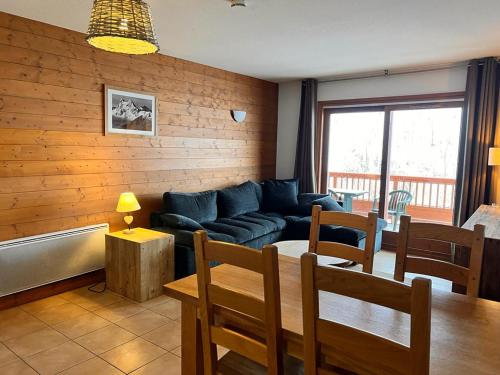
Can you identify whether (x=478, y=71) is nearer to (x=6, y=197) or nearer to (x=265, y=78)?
(x=265, y=78)

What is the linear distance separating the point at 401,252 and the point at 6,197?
3.03 metres

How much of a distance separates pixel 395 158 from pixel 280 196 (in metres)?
1.72

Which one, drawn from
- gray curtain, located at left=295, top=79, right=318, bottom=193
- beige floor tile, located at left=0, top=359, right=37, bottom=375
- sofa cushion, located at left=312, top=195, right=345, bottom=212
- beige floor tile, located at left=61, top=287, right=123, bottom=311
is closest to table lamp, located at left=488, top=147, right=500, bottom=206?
sofa cushion, located at left=312, top=195, right=345, bottom=212

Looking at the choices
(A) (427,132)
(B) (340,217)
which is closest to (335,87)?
(A) (427,132)

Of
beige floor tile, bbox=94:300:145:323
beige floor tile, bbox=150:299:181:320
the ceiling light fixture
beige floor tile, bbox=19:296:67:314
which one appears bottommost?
beige floor tile, bbox=19:296:67:314

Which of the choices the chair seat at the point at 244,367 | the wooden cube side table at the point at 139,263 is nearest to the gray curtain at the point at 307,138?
the wooden cube side table at the point at 139,263

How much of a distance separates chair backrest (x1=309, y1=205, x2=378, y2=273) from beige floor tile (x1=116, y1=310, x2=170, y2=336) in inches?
58.7

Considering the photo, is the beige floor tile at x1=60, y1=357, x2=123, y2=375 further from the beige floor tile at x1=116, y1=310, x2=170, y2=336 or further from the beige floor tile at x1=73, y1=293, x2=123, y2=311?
the beige floor tile at x1=73, y1=293, x2=123, y2=311

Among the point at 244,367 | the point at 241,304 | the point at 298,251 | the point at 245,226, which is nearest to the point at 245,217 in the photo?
the point at 245,226

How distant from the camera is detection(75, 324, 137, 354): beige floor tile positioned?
2.55 meters

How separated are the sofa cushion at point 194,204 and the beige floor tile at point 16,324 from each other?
5.29ft

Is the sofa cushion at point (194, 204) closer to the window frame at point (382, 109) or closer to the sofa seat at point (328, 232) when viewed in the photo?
the sofa seat at point (328, 232)

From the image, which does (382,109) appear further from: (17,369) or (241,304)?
Answer: (17,369)

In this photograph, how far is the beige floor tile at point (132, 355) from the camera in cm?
236
